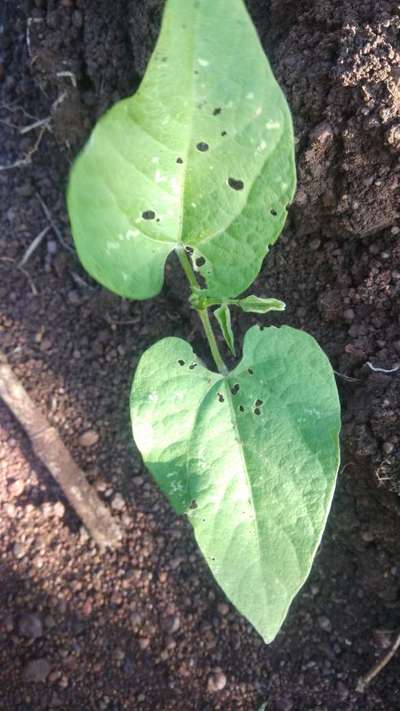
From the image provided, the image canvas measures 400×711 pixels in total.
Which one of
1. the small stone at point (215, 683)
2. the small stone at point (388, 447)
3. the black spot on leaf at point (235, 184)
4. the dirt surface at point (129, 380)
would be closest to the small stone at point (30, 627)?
the dirt surface at point (129, 380)

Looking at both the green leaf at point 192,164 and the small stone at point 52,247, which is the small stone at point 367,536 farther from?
the small stone at point 52,247

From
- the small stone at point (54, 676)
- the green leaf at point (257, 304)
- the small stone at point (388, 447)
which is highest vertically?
the green leaf at point (257, 304)

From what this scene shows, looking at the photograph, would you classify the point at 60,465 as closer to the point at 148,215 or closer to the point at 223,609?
the point at 223,609

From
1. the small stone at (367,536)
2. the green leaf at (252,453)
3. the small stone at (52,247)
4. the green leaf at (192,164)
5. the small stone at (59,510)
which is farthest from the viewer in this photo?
the small stone at (52,247)

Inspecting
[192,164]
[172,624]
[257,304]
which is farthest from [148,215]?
[172,624]

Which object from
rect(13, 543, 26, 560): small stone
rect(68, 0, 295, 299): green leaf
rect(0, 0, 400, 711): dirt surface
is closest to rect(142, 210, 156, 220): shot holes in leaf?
rect(68, 0, 295, 299): green leaf

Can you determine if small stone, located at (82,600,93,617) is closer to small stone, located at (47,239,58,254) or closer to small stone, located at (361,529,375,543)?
small stone, located at (361,529,375,543)

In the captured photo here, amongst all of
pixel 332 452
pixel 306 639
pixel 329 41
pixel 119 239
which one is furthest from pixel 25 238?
pixel 306 639
